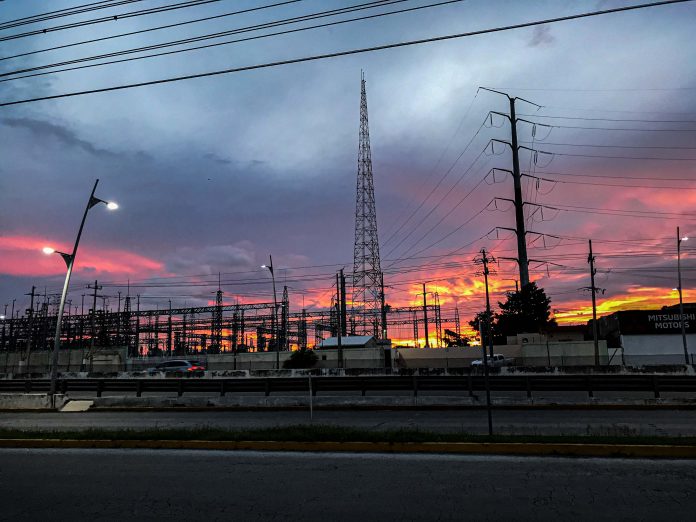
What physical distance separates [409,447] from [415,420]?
197 inches

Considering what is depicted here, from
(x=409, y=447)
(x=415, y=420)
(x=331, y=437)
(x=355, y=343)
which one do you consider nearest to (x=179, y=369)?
(x=355, y=343)

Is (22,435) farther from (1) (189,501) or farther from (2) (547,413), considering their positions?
(2) (547,413)

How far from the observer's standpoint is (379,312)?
6838 centimetres

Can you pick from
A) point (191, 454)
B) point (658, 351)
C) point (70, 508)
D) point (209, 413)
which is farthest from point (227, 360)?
point (70, 508)

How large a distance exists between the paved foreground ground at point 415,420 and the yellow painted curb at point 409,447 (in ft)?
5.73

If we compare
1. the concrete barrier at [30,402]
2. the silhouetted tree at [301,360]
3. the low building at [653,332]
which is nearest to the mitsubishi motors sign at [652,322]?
the low building at [653,332]

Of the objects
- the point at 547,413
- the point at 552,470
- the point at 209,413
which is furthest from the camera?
the point at 209,413

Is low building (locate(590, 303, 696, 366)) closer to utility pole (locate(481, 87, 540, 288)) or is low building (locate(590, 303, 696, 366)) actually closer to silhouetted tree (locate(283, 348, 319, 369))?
utility pole (locate(481, 87, 540, 288))

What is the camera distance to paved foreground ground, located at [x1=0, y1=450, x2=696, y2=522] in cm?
574

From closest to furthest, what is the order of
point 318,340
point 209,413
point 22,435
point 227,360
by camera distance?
1. point 22,435
2. point 209,413
3. point 227,360
4. point 318,340

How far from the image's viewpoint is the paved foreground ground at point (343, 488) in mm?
5738

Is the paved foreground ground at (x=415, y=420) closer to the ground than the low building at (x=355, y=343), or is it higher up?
closer to the ground

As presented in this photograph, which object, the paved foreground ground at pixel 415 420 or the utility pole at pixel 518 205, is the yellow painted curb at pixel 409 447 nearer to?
the paved foreground ground at pixel 415 420

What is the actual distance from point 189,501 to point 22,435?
7.21 metres
